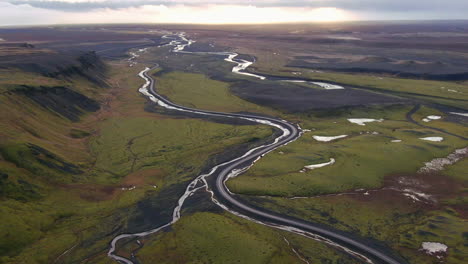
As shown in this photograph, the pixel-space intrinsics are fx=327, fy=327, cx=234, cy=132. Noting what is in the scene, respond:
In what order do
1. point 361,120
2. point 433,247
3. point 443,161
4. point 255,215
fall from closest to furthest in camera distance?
point 433,247 < point 255,215 < point 443,161 < point 361,120

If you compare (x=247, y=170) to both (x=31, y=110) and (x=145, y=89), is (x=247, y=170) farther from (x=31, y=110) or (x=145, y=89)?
(x=145, y=89)

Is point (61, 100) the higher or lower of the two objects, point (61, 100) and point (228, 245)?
the higher

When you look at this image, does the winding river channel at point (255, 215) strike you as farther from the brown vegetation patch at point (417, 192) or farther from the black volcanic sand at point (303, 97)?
the black volcanic sand at point (303, 97)

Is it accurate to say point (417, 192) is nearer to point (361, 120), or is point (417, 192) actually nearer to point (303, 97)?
point (361, 120)

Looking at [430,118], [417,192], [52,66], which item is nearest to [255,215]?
[417,192]

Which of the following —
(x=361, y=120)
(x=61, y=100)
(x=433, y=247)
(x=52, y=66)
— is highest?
(x=52, y=66)

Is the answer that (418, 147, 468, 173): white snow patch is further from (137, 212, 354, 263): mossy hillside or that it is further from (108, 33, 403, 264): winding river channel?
(137, 212, 354, 263): mossy hillside

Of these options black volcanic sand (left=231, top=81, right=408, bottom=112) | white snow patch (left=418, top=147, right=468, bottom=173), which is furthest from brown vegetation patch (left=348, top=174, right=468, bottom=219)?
black volcanic sand (left=231, top=81, right=408, bottom=112)

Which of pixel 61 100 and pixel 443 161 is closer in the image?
pixel 443 161
